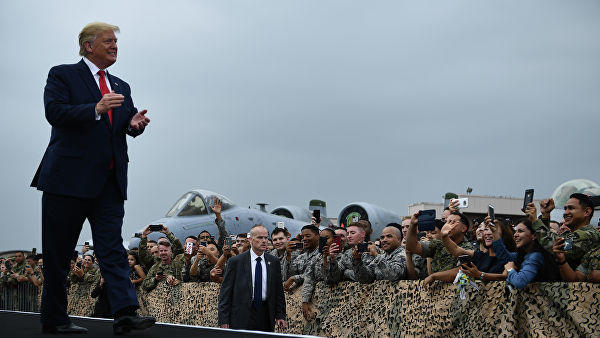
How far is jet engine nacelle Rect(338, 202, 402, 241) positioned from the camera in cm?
2122

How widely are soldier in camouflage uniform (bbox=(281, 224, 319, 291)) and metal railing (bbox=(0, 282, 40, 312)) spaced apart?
407 inches

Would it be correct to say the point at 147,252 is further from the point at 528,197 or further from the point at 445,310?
the point at 528,197

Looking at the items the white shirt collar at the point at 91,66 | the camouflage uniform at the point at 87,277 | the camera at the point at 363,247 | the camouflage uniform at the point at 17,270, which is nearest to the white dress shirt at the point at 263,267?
the camera at the point at 363,247

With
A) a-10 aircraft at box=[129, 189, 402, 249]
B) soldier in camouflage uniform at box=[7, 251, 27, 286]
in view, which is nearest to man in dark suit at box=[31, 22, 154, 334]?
a-10 aircraft at box=[129, 189, 402, 249]

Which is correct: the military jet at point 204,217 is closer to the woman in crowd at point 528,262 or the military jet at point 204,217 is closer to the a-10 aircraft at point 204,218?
the a-10 aircraft at point 204,218

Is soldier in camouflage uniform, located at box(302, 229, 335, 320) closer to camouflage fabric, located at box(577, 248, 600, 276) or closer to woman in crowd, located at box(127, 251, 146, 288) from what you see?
camouflage fabric, located at box(577, 248, 600, 276)

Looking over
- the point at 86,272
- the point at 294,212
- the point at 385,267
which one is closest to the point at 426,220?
the point at 385,267

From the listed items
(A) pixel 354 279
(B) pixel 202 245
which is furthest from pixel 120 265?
(B) pixel 202 245

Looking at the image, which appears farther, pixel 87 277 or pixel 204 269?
pixel 87 277

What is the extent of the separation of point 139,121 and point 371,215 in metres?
17.6

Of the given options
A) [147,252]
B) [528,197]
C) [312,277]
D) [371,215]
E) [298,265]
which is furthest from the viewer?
[371,215]

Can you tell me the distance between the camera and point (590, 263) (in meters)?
5.86

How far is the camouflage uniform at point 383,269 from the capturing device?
737 centimetres

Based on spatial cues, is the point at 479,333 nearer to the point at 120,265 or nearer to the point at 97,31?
the point at 120,265
